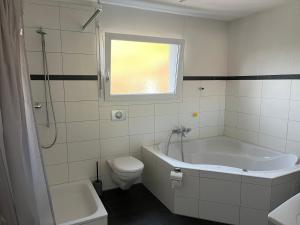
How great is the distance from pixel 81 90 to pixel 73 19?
786 millimetres

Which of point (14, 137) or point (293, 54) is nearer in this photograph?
point (14, 137)

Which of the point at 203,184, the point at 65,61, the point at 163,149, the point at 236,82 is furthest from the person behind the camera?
the point at 236,82

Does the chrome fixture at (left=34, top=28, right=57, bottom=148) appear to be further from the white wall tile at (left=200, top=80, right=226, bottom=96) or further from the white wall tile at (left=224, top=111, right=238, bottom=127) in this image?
the white wall tile at (left=224, top=111, right=238, bottom=127)

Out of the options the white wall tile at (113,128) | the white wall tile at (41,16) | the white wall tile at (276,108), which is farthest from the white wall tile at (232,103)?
the white wall tile at (41,16)

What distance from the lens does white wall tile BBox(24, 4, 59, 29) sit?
2.25 metres

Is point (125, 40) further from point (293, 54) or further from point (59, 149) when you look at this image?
point (293, 54)

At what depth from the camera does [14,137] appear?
125 cm

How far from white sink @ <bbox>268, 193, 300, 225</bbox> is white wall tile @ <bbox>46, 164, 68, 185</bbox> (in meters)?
2.25

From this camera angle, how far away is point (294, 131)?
104 inches

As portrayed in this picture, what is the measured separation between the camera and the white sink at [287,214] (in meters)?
1.01

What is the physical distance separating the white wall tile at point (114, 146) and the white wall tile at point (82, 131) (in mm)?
160

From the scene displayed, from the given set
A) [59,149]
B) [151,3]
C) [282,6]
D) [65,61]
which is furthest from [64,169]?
[282,6]

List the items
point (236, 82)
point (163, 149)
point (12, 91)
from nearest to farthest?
point (12, 91), point (163, 149), point (236, 82)

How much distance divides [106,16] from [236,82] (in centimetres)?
207
